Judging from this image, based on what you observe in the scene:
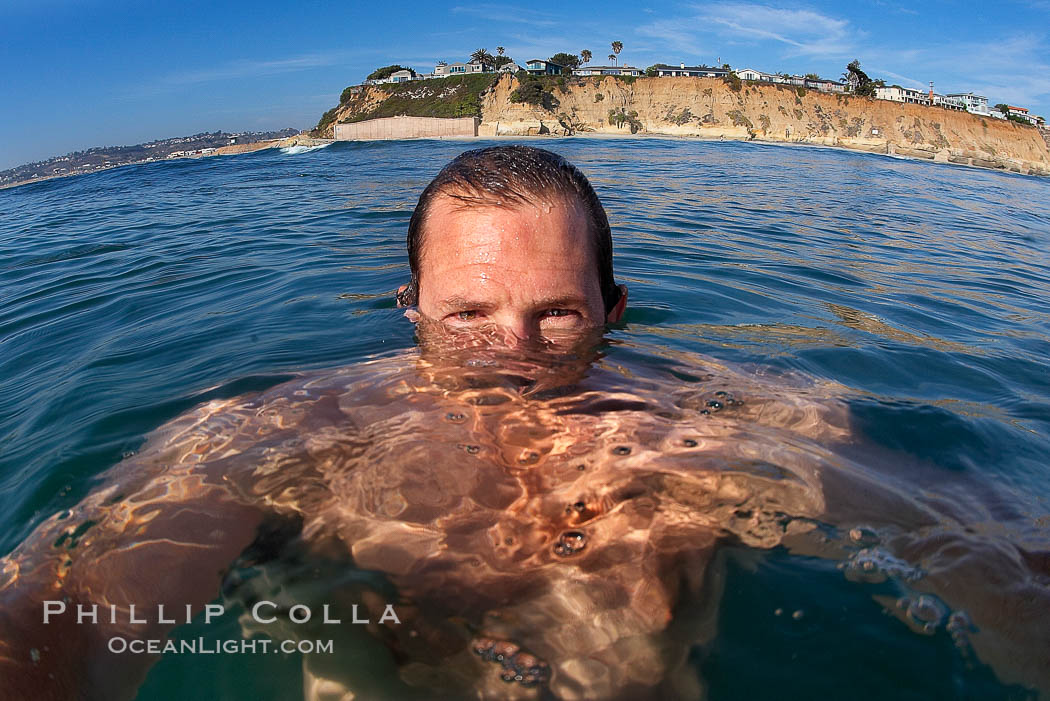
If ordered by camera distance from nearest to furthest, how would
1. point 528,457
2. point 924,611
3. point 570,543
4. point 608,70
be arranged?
point 924,611, point 570,543, point 528,457, point 608,70

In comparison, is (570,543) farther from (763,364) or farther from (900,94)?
(900,94)

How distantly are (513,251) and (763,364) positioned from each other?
5.49ft

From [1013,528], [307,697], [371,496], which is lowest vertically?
[307,697]

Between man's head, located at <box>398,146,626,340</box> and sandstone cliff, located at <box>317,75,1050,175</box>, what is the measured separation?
225ft

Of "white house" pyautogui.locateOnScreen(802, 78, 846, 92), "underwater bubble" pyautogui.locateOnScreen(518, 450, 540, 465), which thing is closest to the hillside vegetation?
"white house" pyautogui.locateOnScreen(802, 78, 846, 92)

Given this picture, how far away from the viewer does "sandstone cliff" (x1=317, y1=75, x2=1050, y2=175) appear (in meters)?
71.6

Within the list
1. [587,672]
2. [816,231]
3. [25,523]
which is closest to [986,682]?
[587,672]

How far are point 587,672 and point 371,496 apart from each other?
0.80 m

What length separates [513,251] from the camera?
2.48m

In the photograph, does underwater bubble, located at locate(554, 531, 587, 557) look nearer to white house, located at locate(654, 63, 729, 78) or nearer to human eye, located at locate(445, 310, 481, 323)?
human eye, located at locate(445, 310, 481, 323)

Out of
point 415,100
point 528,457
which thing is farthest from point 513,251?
point 415,100

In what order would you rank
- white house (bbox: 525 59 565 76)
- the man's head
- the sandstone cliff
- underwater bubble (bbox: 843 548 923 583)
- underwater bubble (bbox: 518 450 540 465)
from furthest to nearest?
1. white house (bbox: 525 59 565 76)
2. the sandstone cliff
3. the man's head
4. underwater bubble (bbox: 518 450 540 465)
5. underwater bubble (bbox: 843 548 923 583)

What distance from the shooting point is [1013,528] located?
1.69m

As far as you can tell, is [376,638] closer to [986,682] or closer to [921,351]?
[986,682]
